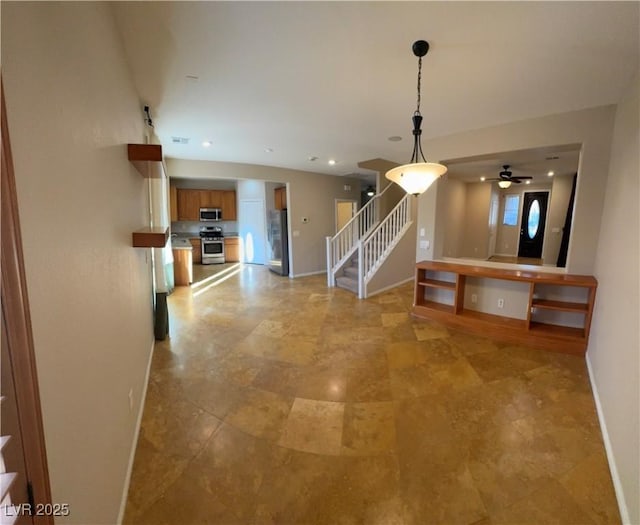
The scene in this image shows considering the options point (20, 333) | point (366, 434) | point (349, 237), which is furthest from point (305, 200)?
point (20, 333)

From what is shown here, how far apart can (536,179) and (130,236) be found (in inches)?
333

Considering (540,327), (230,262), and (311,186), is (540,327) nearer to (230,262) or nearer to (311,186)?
(311,186)

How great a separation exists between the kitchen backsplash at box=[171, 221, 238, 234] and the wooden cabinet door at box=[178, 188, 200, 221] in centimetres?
55

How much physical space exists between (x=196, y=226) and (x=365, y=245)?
608 centimetres

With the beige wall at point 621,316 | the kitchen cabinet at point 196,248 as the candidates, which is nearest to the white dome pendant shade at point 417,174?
the beige wall at point 621,316

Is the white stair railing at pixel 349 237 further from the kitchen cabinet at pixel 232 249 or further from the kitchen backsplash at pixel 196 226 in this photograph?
the kitchen backsplash at pixel 196 226

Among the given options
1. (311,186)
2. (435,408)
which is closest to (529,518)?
(435,408)

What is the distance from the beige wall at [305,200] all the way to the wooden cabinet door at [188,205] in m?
2.96

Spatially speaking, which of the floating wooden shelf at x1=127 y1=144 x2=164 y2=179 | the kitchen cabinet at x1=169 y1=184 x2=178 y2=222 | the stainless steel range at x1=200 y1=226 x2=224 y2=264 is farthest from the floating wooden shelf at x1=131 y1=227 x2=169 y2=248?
the stainless steel range at x1=200 y1=226 x2=224 y2=264

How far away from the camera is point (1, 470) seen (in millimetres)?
591

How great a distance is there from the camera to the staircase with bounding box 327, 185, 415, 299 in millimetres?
5320

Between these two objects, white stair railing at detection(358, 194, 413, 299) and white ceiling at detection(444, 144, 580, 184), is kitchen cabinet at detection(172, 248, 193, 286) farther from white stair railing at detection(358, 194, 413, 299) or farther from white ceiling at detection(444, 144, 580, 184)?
white ceiling at detection(444, 144, 580, 184)

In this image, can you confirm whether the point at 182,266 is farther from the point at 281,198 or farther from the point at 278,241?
the point at 281,198

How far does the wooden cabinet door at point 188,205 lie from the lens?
27.0 ft
